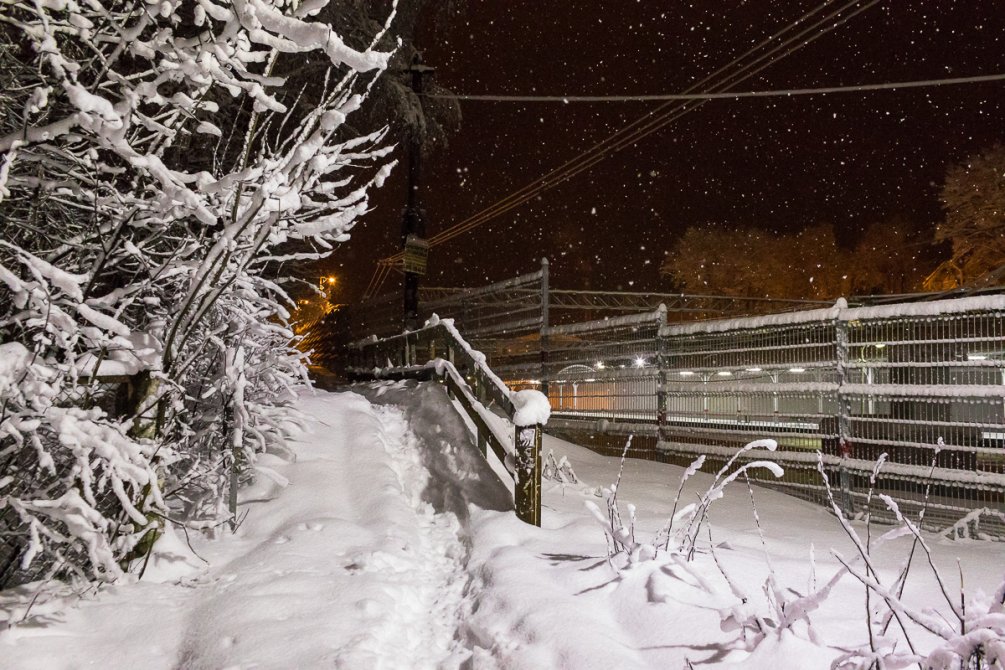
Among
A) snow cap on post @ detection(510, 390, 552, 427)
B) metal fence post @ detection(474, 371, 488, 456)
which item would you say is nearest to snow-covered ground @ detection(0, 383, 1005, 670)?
→ metal fence post @ detection(474, 371, 488, 456)

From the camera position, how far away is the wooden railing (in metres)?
5.80

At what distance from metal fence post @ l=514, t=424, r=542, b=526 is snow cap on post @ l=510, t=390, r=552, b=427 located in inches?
2.4

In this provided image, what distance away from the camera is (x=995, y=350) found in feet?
19.8

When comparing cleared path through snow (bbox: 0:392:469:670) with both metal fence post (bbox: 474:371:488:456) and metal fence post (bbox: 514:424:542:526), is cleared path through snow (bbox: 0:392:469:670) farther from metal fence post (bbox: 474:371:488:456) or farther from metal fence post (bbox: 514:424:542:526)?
metal fence post (bbox: 474:371:488:456)

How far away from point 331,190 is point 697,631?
149 inches

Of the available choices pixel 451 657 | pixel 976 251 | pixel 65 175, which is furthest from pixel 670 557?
pixel 976 251

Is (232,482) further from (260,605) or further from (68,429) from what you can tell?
(68,429)

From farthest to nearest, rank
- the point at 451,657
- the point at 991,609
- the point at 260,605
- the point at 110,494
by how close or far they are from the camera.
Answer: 1. the point at 110,494
2. the point at 260,605
3. the point at 451,657
4. the point at 991,609

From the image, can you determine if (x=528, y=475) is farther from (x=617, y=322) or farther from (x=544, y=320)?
(x=544, y=320)

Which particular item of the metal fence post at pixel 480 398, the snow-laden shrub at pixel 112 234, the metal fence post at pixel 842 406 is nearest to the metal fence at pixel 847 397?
the metal fence post at pixel 842 406

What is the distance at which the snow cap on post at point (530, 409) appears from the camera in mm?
5797

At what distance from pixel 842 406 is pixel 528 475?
3.91 m

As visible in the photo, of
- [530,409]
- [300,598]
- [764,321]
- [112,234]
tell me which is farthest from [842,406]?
[112,234]

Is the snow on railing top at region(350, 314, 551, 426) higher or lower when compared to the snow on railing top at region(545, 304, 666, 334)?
lower
